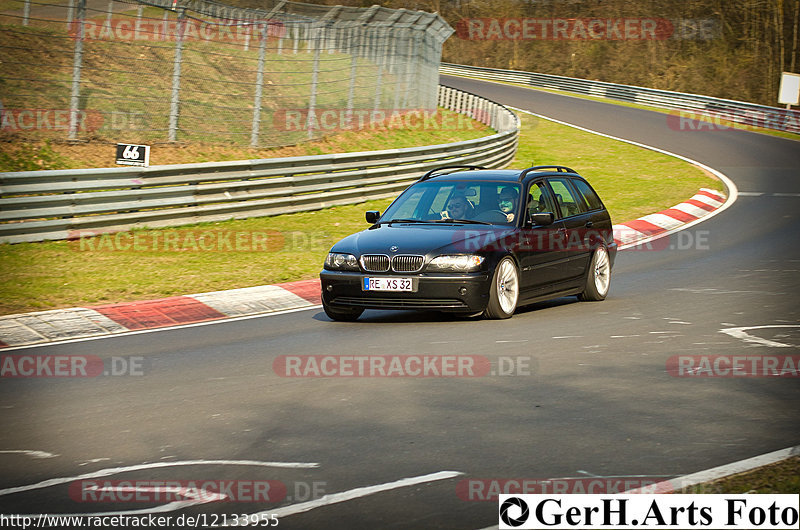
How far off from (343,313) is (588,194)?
3.83 meters

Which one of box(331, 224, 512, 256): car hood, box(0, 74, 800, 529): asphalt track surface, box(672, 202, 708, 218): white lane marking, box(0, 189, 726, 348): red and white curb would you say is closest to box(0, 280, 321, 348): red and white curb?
box(0, 189, 726, 348): red and white curb

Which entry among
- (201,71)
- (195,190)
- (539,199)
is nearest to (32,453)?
(539,199)

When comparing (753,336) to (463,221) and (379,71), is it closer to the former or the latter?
(463,221)

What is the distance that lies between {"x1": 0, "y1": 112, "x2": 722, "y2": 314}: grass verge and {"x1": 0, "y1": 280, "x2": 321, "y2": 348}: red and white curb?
379 millimetres

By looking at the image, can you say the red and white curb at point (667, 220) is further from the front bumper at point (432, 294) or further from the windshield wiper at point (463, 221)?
the front bumper at point (432, 294)

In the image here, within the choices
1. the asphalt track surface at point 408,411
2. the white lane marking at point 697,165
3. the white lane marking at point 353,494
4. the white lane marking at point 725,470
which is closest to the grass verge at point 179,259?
the white lane marking at point 697,165

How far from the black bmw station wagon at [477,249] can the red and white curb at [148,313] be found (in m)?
1.40

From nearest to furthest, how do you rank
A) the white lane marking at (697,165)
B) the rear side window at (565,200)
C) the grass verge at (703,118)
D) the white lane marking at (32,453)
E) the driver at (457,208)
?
the white lane marking at (32,453) < the driver at (457,208) < the rear side window at (565,200) < the white lane marking at (697,165) < the grass verge at (703,118)

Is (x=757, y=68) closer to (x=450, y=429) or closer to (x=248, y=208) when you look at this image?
(x=248, y=208)

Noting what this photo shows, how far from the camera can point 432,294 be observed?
1041cm

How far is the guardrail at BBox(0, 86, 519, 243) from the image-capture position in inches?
577

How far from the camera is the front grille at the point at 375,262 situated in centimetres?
1054

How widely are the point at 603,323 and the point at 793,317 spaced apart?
1.93m

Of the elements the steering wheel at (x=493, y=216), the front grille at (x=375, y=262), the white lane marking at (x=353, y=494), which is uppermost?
the steering wheel at (x=493, y=216)
